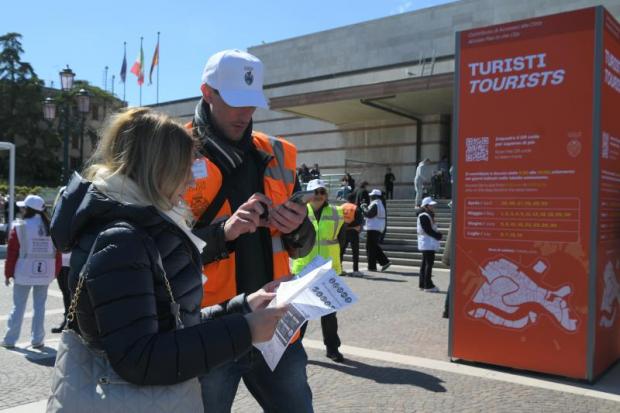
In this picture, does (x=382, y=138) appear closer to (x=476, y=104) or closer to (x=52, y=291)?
(x=52, y=291)

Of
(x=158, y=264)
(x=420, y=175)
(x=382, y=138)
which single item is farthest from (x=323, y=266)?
(x=382, y=138)

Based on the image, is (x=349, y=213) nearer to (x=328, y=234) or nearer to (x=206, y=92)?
(x=328, y=234)

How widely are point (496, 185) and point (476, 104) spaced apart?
30.9 inches

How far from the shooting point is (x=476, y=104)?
220 inches

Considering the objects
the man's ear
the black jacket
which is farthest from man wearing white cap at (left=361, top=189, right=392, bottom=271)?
the man's ear

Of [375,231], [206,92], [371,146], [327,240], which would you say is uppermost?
[371,146]

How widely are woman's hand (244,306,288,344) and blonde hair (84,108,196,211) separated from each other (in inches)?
15.0

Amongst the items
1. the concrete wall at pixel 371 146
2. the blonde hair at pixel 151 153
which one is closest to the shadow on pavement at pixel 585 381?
the blonde hair at pixel 151 153

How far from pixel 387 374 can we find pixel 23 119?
49.3 m

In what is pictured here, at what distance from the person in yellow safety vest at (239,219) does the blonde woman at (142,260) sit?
0.56 m

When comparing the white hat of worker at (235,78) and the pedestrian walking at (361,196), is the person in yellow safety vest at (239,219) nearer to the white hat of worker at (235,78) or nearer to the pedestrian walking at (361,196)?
the white hat of worker at (235,78)

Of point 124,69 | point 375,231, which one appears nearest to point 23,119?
point 124,69

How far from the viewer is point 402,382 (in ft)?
17.1

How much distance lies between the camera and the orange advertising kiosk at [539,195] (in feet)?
16.6
